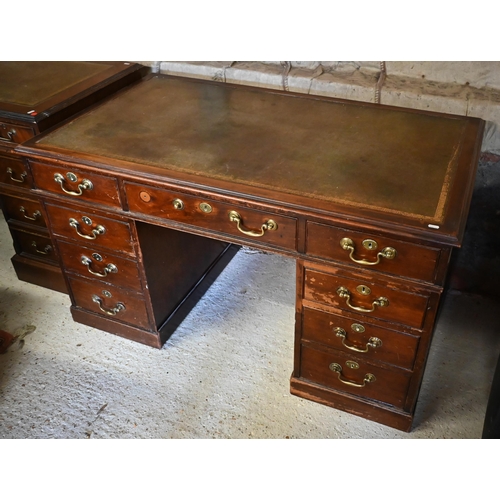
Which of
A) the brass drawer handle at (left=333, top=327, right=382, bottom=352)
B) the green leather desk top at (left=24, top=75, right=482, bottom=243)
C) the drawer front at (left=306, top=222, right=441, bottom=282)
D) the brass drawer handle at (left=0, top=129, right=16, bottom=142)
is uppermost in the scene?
the green leather desk top at (left=24, top=75, right=482, bottom=243)

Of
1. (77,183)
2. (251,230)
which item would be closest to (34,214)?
(77,183)

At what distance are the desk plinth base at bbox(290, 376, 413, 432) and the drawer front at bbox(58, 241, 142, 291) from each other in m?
0.72

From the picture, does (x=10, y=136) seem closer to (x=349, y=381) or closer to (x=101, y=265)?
(x=101, y=265)

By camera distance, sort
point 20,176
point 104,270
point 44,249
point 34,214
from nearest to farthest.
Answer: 1. point 104,270
2. point 20,176
3. point 34,214
4. point 44,249

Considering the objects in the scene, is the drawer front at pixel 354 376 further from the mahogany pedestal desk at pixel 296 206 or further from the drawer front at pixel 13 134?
the drawer front at pixel 13 134

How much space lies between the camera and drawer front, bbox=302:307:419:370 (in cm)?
165

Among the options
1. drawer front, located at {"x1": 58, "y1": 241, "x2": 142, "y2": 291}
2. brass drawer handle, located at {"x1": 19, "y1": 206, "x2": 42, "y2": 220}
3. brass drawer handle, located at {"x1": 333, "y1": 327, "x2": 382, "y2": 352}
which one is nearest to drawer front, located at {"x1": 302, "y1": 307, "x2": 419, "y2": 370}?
brass drawer handle, located at {"x1": 333, "y1": 327, "x2": 382, "y2": 352}

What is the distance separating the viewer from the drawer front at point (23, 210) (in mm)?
2240

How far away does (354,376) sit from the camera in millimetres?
1833

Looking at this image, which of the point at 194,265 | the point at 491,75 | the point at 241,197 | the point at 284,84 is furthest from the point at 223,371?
the point at 491,75

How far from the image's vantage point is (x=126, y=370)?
2.11 m

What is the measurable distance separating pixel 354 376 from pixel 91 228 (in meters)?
1.08

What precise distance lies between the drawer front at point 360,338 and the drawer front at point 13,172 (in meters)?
1.27

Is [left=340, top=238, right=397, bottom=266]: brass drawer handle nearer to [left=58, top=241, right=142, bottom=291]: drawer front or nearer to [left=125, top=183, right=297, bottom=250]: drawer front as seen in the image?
[left=125, top=183, right=297, bottom=250]: drawer front
